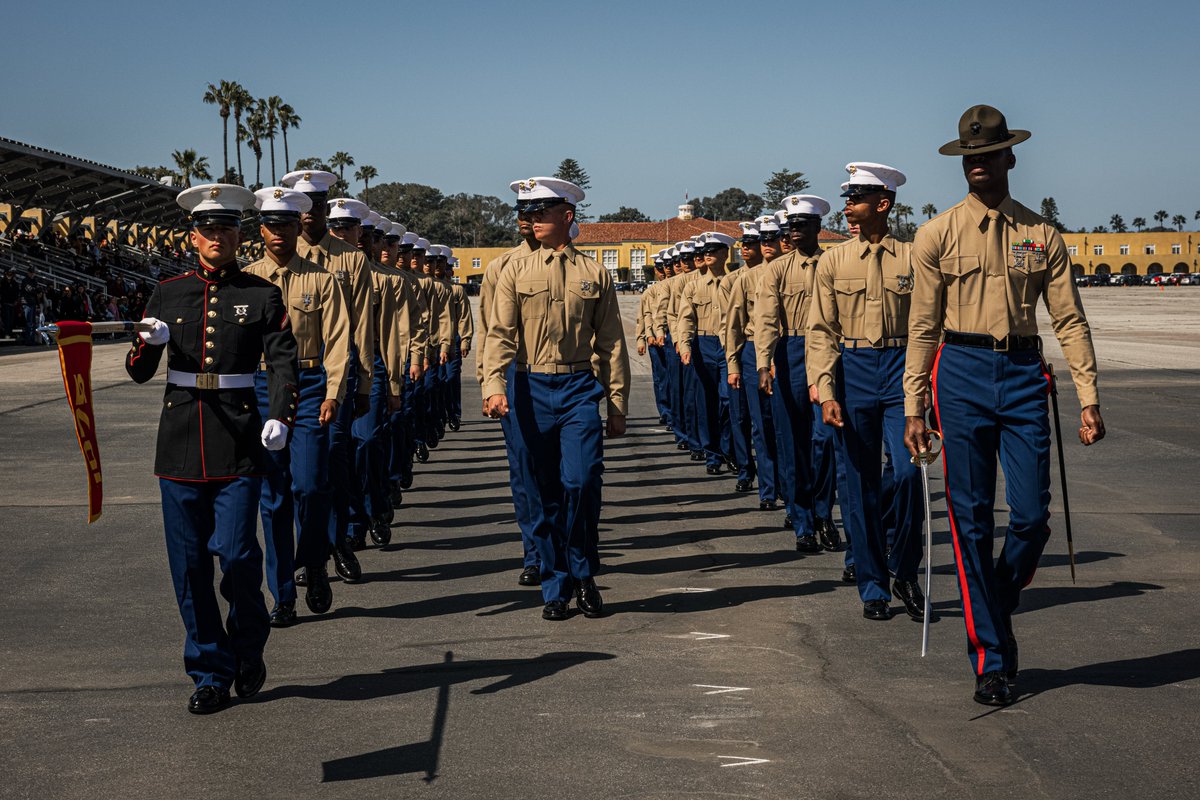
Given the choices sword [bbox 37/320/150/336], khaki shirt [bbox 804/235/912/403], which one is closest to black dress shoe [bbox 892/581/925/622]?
khaki shirt [bbox 804/235/912/403]

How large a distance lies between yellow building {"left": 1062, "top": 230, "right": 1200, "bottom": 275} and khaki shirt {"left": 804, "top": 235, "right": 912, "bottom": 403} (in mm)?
169032

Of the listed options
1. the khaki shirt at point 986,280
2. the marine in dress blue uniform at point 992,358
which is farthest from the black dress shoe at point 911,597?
the khaki shirt at point 986,280

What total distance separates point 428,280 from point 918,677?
9.93 meters

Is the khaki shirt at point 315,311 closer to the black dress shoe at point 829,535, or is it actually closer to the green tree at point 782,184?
the black dress shoe at point 829,535

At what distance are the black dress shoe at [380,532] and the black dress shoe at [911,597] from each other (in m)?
3.68

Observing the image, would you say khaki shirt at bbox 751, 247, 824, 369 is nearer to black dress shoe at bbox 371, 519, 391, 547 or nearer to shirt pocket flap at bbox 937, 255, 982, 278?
black dress shoe at bbox 371, 519, 391, 547

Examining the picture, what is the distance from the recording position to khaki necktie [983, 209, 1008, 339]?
564 centimetres

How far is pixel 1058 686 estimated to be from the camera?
5621 mm

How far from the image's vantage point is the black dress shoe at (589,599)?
279 inches

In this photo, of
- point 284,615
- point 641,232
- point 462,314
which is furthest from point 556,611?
point 641,232

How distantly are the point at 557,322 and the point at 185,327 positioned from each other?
2300 millimetres

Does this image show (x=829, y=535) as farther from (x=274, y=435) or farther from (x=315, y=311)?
(x=274, y=435)

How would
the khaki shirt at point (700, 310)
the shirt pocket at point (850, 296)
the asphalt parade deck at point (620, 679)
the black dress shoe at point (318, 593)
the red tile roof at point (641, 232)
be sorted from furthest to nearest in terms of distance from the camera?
the red tile roof at point (641, 232), the khaki shirt at point (700, 310), the shirt pocket at point (850, 296), the black dress shoe at point (318, 593), the asphalt parade deck at point (620, 679)

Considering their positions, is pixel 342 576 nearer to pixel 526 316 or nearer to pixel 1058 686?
pixel 526 316
